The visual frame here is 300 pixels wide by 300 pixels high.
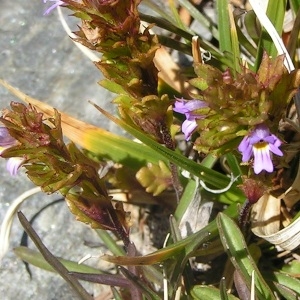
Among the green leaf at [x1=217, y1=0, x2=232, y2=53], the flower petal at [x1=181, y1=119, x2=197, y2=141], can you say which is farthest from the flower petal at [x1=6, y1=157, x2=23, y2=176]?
the green leaf at [x1=217, y1=0, x2=232, y2=53]

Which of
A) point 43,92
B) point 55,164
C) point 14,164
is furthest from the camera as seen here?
point 43,92

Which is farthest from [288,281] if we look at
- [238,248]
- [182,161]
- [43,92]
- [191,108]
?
[43,92]

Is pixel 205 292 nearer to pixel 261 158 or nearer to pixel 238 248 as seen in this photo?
pixel 238 248

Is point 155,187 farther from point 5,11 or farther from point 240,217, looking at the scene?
point 5,11

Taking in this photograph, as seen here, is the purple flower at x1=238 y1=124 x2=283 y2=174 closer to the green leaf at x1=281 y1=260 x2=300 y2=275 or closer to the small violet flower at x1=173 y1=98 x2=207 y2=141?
the small violet flower at x1=173 y1=98 x2=207 y2=141

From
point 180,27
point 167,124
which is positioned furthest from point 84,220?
point 180,27

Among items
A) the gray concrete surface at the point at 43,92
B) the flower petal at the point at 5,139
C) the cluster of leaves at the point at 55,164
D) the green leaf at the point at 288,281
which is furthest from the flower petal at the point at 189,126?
the gray concrete surface at the point at 43,92
